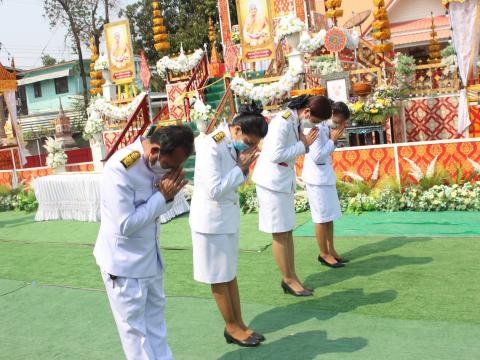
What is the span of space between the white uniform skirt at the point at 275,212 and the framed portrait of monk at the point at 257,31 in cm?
841

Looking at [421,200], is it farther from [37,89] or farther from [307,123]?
[37,89]

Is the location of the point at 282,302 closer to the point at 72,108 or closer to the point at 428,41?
the point at 428,41

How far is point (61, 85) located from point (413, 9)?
22525 mm

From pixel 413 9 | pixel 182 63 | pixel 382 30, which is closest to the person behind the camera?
pixel 382 30

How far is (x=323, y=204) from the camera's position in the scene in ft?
17.6

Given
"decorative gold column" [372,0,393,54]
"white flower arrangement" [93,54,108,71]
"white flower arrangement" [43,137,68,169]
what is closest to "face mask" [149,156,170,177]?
"white flower arrangement" [43,137,68,169]

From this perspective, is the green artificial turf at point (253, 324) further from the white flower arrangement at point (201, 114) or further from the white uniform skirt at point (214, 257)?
the white flower arrangement at point (201, 114)

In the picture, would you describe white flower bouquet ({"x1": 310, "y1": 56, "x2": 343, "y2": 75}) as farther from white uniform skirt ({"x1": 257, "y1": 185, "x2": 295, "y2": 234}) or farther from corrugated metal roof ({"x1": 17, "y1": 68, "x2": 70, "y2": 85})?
corrugated metal roof ({"x1": 17, "y1": 68, "x2": 70, "y2": 85})

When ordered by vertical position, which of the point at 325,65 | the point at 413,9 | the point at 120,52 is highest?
the point at 413,9

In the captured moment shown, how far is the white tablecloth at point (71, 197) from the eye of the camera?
9.87 metres

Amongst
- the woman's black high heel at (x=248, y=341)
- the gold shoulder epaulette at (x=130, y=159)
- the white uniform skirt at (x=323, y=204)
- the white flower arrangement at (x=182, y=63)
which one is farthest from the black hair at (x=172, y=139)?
the white flower arrangement at (x=182, y=63)

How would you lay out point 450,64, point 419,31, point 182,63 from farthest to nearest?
point 419,31, point 182,63, point 450,64

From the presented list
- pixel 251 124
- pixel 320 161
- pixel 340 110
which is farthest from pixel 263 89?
pixel 251 124

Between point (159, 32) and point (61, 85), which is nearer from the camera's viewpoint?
point (159, 32)
